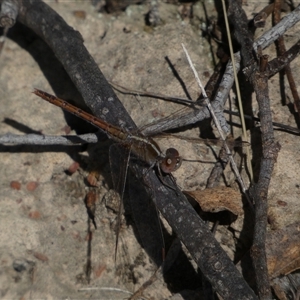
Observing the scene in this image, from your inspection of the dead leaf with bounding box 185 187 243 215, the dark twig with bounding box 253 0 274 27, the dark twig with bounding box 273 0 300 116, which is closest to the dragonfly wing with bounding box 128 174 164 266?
the dead leaf with bounding box 185 187 243 215

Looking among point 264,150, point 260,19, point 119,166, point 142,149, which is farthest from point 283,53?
point 119,166

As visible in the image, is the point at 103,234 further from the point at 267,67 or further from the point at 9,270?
the point at 267,67

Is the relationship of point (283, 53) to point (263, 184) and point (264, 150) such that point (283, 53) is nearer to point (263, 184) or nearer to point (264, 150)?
point (264, 150)

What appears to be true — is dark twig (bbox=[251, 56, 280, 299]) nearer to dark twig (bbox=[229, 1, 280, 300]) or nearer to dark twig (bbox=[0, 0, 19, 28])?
dark twig (bbox=[229, 1, 280, 300])

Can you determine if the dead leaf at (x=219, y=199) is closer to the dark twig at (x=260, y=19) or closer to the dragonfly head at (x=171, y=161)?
the dragonfly head at (x=171, y=161)

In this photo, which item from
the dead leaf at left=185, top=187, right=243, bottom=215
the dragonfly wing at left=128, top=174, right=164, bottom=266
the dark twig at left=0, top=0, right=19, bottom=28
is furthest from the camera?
the dark twig at left=0, top=0, right=19, bottom=28

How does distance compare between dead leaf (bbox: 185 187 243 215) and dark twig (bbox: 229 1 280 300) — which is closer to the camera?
dark twig (bbox: 229 1 280 300)

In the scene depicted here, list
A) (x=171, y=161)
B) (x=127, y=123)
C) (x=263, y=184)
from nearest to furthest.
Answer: (x=263, y=184) < (x=171, y=161) < (x=127, y=123)

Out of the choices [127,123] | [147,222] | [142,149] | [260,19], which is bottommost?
[147,222]
